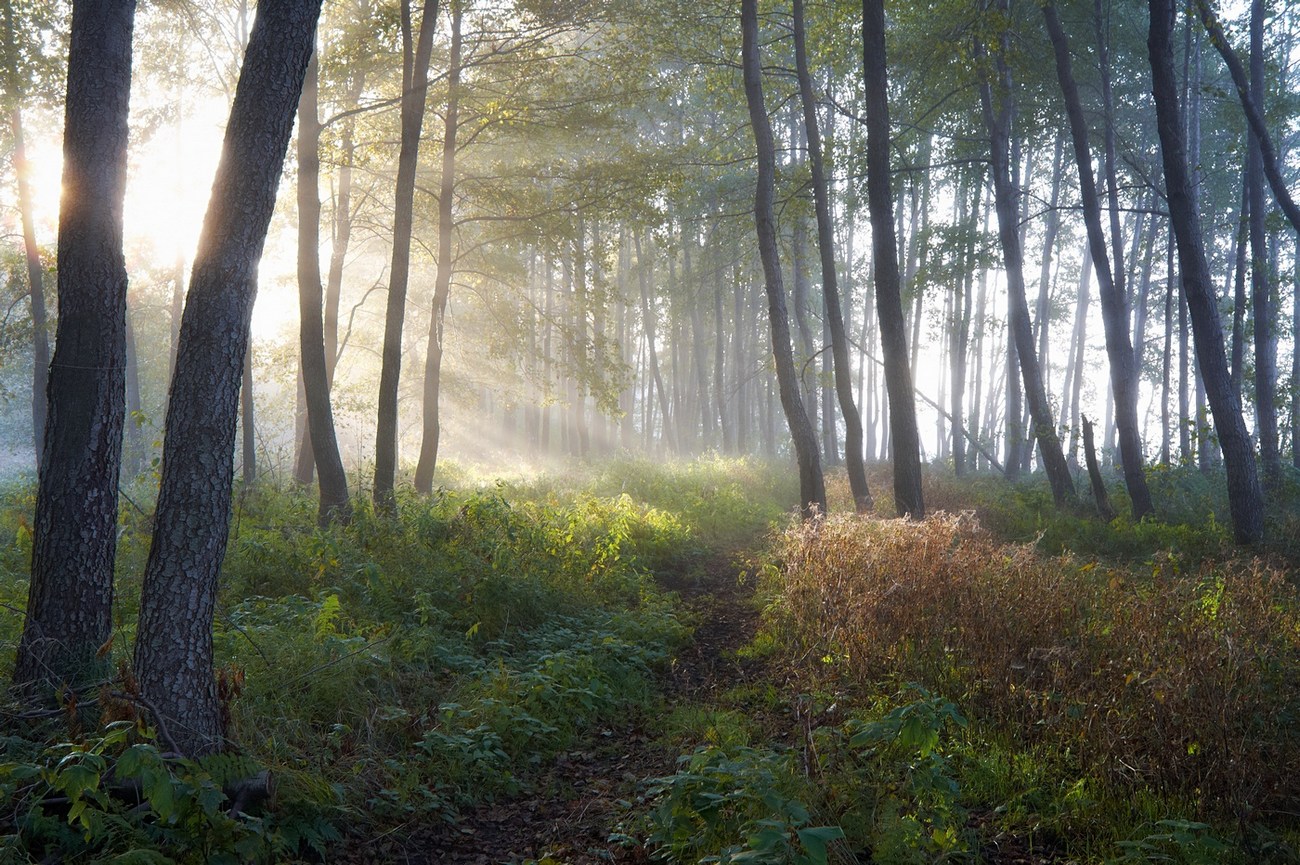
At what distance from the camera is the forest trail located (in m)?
4.00

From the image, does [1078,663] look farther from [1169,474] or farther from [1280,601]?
[1169,474]

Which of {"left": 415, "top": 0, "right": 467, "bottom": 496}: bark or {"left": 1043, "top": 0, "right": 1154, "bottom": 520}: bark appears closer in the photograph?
{"left": 415, "top": 0, "right": 467, "bottom": 496}: bark

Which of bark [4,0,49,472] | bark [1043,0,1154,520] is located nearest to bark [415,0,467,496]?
bark [4,0,49,472]

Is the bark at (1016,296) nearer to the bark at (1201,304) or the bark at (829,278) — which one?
the bark at (829,278)

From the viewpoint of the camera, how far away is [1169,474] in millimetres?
15516

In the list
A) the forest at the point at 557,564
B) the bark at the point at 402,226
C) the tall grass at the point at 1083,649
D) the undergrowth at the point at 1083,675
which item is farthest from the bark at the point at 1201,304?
the bark at the point at 402,226

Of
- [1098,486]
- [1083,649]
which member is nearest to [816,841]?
[1083,649]

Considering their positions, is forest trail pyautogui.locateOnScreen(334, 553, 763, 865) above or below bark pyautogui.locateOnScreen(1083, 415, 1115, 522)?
below

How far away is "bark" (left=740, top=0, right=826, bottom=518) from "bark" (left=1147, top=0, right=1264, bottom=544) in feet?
17.9

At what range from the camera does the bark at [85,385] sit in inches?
172

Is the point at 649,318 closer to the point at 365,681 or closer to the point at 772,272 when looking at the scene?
the point at 772,272

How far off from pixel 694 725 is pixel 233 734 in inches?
115

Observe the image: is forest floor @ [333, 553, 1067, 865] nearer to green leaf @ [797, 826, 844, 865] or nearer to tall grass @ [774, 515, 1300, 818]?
tall grass @ [774, 515, 1300, 818]

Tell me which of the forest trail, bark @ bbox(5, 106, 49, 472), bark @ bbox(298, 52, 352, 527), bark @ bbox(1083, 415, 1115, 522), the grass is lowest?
the forest trail
